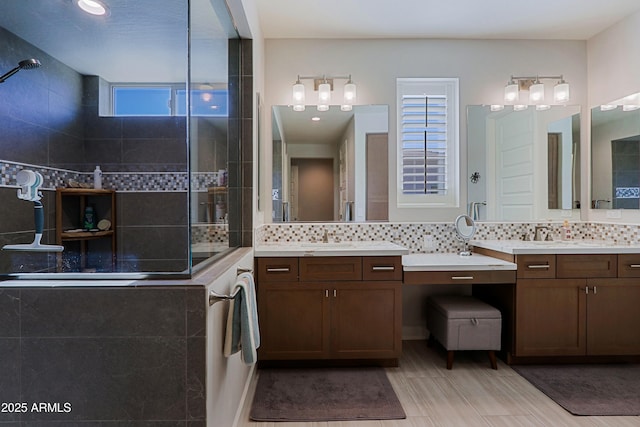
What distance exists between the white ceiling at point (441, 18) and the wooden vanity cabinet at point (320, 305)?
1816 mm

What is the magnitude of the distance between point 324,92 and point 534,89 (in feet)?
5.92

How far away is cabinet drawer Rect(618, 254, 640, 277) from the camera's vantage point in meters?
2.71

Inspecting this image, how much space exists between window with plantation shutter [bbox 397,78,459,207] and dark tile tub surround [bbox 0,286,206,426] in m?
2.36

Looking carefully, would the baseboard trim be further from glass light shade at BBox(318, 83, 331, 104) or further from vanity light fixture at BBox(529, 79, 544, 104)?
vanity light fixture at BBox(529, 79, 544, 104)

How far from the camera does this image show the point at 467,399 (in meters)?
2.30

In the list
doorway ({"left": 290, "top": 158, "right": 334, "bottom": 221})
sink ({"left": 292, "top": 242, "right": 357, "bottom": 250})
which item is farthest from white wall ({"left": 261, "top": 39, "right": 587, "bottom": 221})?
sink ({"left": 292, "top": 242, "right": 357, "bottom": 250})

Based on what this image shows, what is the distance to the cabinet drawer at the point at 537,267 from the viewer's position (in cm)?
269

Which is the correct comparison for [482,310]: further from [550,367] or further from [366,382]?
[366,382]

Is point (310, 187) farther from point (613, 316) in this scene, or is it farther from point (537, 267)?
point (613, 316)

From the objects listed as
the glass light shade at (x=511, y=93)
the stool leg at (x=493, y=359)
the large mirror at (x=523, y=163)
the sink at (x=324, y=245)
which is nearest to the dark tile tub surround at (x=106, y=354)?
the sink at (x=324, y=245)

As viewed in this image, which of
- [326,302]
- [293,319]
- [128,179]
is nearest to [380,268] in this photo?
[326,302]

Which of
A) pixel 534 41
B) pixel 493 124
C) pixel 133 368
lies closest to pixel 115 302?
pixel 133 368

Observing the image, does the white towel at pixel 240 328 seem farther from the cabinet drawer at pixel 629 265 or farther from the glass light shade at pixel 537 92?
the glass light shade at pixel 537 92

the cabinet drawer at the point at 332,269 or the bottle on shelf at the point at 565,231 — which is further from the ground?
the bottle on shelf at the point at 565,231
